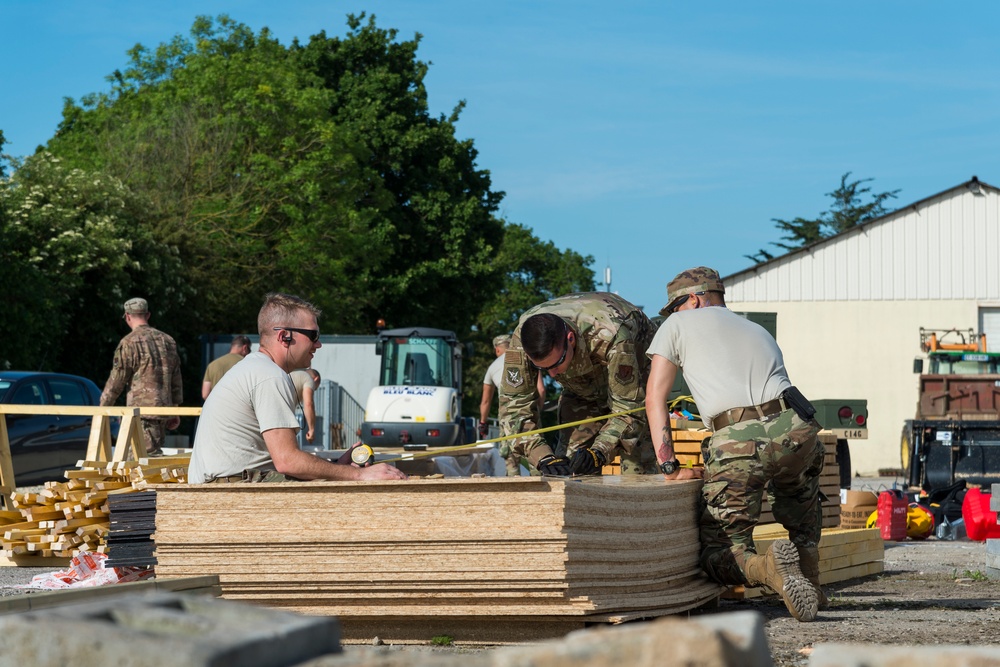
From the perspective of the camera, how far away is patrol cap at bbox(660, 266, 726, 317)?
729cm

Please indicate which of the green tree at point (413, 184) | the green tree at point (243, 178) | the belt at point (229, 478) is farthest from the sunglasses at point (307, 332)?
the green tree at point (413, 184)

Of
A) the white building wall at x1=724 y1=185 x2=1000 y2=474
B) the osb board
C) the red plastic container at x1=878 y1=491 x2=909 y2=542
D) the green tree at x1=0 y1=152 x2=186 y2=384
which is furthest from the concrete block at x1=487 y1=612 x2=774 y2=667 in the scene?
the white building wall at x1=724 y1=185 x2=1000 y2=474

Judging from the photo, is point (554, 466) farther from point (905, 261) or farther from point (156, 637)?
point (905, 261)

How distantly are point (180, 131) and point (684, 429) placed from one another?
103ft

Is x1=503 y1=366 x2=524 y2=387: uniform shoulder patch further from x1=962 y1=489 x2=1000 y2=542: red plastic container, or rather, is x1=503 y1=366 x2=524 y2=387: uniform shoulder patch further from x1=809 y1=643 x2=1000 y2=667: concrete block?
x1=962 y1=489 x2=1000 y2=542: red plastic container

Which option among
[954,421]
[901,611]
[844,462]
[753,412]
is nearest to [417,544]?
[753,412]

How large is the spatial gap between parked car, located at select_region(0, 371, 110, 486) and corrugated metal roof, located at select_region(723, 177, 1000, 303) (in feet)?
93.3

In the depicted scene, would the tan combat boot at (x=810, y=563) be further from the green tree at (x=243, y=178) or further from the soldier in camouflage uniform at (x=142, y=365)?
the green tree at (x=243, y=178)

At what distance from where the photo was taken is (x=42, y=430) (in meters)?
16.2

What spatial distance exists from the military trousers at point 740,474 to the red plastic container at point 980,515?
25.4 feet

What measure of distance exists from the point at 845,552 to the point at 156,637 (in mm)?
8119

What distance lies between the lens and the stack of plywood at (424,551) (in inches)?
215

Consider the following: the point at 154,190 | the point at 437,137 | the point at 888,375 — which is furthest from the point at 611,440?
the point at 437,137

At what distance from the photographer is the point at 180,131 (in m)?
38.6
